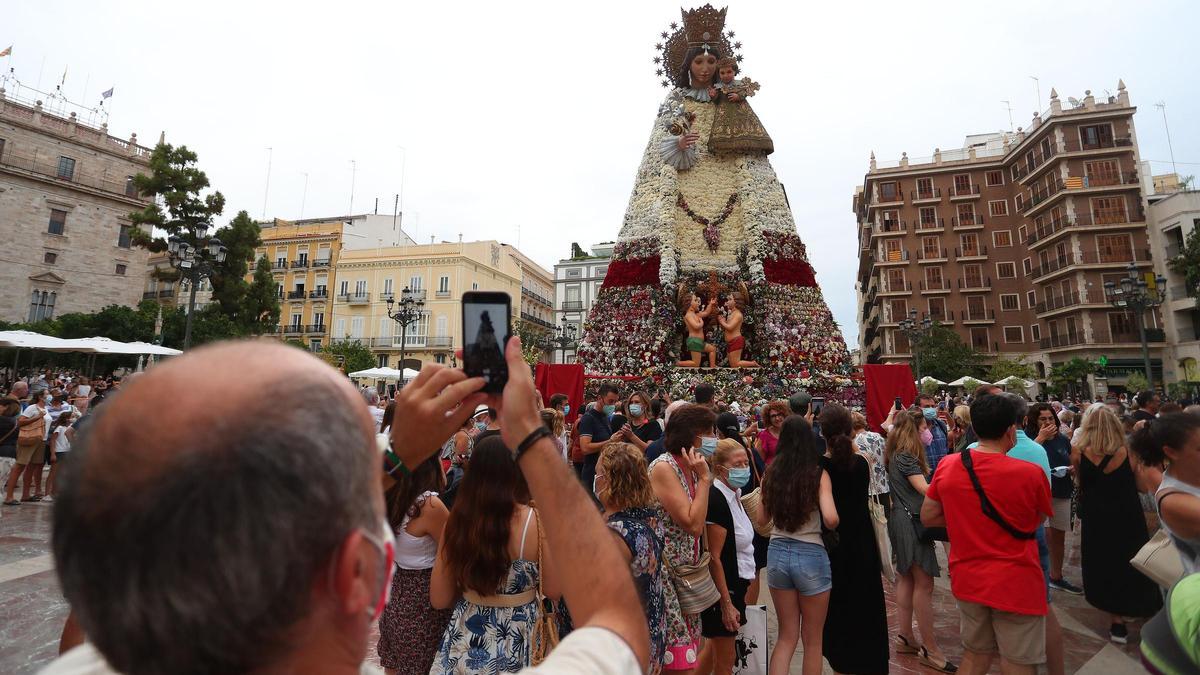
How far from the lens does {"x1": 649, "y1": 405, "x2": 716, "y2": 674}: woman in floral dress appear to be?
115 inches

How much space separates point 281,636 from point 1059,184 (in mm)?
45926

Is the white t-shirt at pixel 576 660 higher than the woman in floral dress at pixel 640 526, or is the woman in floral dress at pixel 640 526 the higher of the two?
the white t-shirt at pixel 576 660

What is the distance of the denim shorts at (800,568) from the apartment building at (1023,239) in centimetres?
3869

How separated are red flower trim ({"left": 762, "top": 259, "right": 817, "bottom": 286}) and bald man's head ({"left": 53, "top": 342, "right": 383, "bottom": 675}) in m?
15.8

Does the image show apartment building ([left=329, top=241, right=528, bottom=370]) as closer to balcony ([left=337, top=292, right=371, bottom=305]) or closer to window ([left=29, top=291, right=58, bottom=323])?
balcony ([left=337, top=292, right=371, bottom=305])

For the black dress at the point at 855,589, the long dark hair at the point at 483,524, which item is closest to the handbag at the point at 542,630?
the long dark hair at the point at 483,524

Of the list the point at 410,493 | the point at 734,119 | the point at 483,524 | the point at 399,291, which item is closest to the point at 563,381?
the point at 734,119

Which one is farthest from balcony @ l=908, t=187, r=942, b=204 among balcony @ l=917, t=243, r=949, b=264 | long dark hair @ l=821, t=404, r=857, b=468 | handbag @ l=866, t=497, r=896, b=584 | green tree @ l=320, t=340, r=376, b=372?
long dark hair @ l=821, t=404, r=857, b=468

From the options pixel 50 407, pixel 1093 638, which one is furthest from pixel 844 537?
pixel 50 407

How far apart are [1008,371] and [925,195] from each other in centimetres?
1491

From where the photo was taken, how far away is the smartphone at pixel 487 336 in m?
1.26

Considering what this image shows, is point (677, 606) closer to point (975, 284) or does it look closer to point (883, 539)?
point (883, 539)

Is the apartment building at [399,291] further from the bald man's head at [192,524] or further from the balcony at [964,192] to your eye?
the bald man's head at [192,524]

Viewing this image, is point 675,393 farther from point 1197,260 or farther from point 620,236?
point 1197,260
